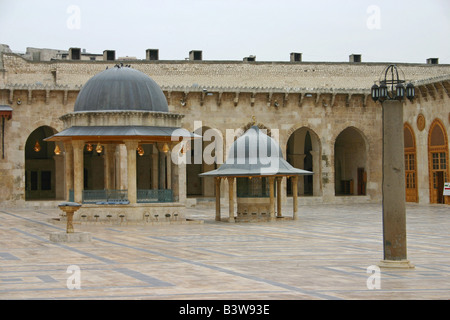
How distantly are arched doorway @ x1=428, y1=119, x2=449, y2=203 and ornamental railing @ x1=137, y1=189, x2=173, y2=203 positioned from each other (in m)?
14.9

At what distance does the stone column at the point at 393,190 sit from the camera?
500 inches

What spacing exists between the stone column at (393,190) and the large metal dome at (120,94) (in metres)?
13.2

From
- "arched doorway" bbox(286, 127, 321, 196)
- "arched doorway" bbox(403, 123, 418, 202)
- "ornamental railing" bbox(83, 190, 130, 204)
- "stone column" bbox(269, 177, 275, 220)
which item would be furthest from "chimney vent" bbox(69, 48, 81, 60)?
"stone column" bbox(269, 177, 275, 220)

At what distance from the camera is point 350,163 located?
42031 mm

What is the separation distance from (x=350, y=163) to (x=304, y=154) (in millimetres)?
2592

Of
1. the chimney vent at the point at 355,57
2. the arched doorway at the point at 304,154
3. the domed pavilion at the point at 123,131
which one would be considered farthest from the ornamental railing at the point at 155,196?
the chimney vent at the point at 355,57

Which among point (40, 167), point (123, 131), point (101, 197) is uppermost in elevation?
point (123, 131)

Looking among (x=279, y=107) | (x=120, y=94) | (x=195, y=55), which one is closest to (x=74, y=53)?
(x=195, y=55)

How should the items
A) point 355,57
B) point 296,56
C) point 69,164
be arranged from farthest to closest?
1. point 355,57
2. point 296,56
3. point 69,164

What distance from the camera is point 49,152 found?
143 feet

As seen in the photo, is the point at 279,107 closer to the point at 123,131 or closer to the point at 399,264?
the point at 123,131

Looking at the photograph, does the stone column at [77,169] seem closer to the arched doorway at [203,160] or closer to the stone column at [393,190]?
the arched doorway at [203,160]

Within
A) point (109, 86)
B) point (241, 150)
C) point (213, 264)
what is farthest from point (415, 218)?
point (213, 264)

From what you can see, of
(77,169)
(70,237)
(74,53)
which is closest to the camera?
(70,237)
